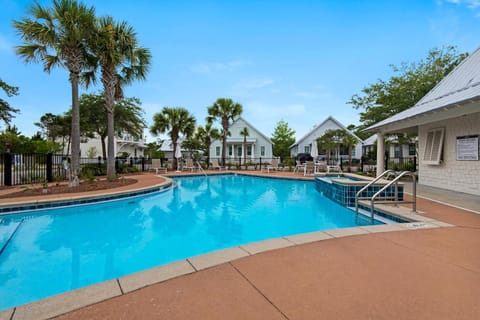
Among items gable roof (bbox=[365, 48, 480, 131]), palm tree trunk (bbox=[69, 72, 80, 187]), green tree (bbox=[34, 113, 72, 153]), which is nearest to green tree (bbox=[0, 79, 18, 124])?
green tree (bbox=[34, 113, 72, 153])

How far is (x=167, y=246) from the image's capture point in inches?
171

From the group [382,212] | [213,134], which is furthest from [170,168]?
[382,212]

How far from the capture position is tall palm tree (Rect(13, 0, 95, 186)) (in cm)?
774

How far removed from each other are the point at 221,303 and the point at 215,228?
3594mm

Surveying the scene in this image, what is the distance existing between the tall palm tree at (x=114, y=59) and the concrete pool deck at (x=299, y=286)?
9.70m

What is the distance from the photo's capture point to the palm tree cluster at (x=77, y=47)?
782cm

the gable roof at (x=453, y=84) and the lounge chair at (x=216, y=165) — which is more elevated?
the gable roof at (x=453, y=84)

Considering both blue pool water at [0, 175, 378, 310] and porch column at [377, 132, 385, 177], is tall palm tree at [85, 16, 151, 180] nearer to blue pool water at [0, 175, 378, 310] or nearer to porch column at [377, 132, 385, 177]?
blue pool water at [0, 175, 378, 310]

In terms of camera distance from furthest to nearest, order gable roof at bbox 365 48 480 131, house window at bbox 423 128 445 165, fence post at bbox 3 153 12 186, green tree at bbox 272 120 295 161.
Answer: green tree at bbox 272 120 295 161, fence post at bbox 3 153 12 186, house window at bbox 423 128 445 165, gable roof at bbox 365 48 480 131

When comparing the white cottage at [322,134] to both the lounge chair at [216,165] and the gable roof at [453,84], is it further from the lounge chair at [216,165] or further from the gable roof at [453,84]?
the gable roof at [453,84]

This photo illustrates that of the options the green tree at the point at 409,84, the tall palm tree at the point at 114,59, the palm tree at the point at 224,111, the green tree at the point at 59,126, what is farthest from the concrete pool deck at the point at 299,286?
the green tree at the point at 59,126

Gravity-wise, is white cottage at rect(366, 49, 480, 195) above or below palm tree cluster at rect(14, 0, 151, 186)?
below

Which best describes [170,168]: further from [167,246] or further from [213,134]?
[167,246]

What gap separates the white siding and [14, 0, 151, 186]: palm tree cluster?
12.2 meters
